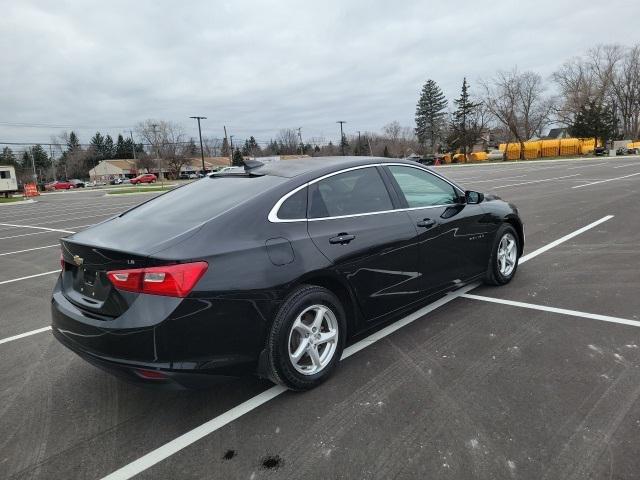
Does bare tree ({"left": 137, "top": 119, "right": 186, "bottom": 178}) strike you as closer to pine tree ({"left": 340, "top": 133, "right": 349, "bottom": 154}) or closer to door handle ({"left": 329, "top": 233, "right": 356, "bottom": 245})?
pine tree ({"left": 340, "top": 133, "right": 349, "bottom": 154})

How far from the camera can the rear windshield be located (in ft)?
10.4

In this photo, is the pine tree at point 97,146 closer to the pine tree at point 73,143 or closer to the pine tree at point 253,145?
the pine tree at point 73,143

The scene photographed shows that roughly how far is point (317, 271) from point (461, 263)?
6.56ft

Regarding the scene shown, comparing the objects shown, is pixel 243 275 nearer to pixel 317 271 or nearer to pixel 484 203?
pixel 317 271

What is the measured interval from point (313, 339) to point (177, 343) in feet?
3.23

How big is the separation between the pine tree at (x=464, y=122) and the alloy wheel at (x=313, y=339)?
72.7m

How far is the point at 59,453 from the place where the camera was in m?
2.69

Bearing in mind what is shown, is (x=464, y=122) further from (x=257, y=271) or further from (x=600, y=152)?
(x=257, y=271)

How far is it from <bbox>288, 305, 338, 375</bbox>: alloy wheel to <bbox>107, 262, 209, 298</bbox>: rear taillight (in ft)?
2.51

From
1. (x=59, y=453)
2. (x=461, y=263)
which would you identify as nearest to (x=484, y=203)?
(x=461, y=263)

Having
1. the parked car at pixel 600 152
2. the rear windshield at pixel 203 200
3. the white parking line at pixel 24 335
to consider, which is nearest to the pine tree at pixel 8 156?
the parked car at pixel 600 152

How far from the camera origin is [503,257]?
5266 mm

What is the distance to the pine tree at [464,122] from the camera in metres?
71.7

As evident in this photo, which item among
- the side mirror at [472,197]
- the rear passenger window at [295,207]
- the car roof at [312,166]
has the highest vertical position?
the car roof at [312,166]
